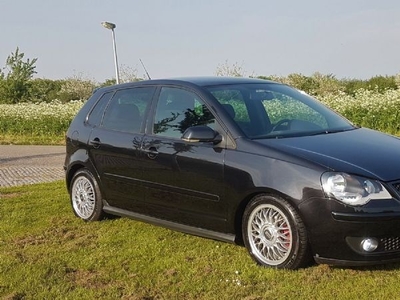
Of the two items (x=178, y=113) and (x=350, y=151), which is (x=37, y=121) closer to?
(x=178, y=113)

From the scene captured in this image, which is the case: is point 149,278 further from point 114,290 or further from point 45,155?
point 45,155

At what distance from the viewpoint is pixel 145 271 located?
513cm

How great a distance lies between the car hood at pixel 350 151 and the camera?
464cm

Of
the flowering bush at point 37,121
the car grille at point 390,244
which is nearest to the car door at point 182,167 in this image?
the car grille at point 390,244

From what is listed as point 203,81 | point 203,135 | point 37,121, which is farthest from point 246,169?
point 37,121

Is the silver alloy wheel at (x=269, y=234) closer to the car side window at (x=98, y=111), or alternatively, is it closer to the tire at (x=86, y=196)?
the tire at (x=86, y=196)

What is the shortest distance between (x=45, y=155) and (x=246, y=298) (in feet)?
43.6

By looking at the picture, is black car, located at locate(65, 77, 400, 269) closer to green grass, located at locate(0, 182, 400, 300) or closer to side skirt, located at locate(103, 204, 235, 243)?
side skirt, located at locate(103, 204, 235, 243)

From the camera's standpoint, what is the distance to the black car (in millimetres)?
4582

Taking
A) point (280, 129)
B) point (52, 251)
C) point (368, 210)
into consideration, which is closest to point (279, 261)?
point (368, 210)

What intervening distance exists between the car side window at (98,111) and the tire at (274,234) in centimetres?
262

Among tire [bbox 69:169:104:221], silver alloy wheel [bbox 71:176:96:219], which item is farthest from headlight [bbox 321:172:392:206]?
silver alloy wheel [bbox 71:176:96:219]

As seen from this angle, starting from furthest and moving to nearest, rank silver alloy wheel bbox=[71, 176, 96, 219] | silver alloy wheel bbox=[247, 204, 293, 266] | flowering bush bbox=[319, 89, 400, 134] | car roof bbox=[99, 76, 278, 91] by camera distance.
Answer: flowering bush bbox=[319, 89, 400, 134], silver alloy wheel bbox=[71, 176, 96, 219], car roof bbox=[99, 76, 278, 91], silver alloy wheel bbox=[247, 204, 293, 266]

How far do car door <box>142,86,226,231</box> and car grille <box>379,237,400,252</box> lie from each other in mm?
1409
